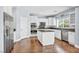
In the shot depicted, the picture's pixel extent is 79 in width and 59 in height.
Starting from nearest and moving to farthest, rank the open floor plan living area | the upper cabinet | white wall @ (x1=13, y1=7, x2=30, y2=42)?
the open floor plan living area
the upper cabinet
white wall @ (x1=13, y1=7, x2=30, y2=42)

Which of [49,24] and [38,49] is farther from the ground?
[49,24]

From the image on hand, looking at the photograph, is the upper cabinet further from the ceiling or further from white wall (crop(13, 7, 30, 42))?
white wall (crop(13, 7, 30, 42))

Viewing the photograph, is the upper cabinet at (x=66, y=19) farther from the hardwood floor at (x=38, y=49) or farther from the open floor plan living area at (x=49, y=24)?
the hardwood floor at (x=38, y=49)

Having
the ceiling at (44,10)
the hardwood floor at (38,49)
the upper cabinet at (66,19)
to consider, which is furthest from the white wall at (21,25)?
the upper cabinet at (66,19)

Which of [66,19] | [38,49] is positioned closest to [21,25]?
[38,49]

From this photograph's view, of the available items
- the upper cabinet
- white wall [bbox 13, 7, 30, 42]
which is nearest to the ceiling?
the upper cabinet

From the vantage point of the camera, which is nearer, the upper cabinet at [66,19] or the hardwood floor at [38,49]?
the hardwood floor at [38,49]

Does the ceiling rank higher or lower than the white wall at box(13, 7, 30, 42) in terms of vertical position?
higher

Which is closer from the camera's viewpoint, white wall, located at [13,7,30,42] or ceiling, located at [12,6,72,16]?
ceiling, located at [12,6,72,16]

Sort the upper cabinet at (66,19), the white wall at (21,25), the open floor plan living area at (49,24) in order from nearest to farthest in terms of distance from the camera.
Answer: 1. the open floor plan living area at (49,24)
2. the upper cabinet at (66,19)
3. the white wall at (21,25)

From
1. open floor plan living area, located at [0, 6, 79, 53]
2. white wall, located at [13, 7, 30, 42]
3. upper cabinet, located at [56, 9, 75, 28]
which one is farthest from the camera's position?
white wall, located at [13, 7, 30, 42]

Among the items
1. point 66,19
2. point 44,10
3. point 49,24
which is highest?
point 44,10

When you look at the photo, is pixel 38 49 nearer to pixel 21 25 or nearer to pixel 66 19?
pixel 66 19
